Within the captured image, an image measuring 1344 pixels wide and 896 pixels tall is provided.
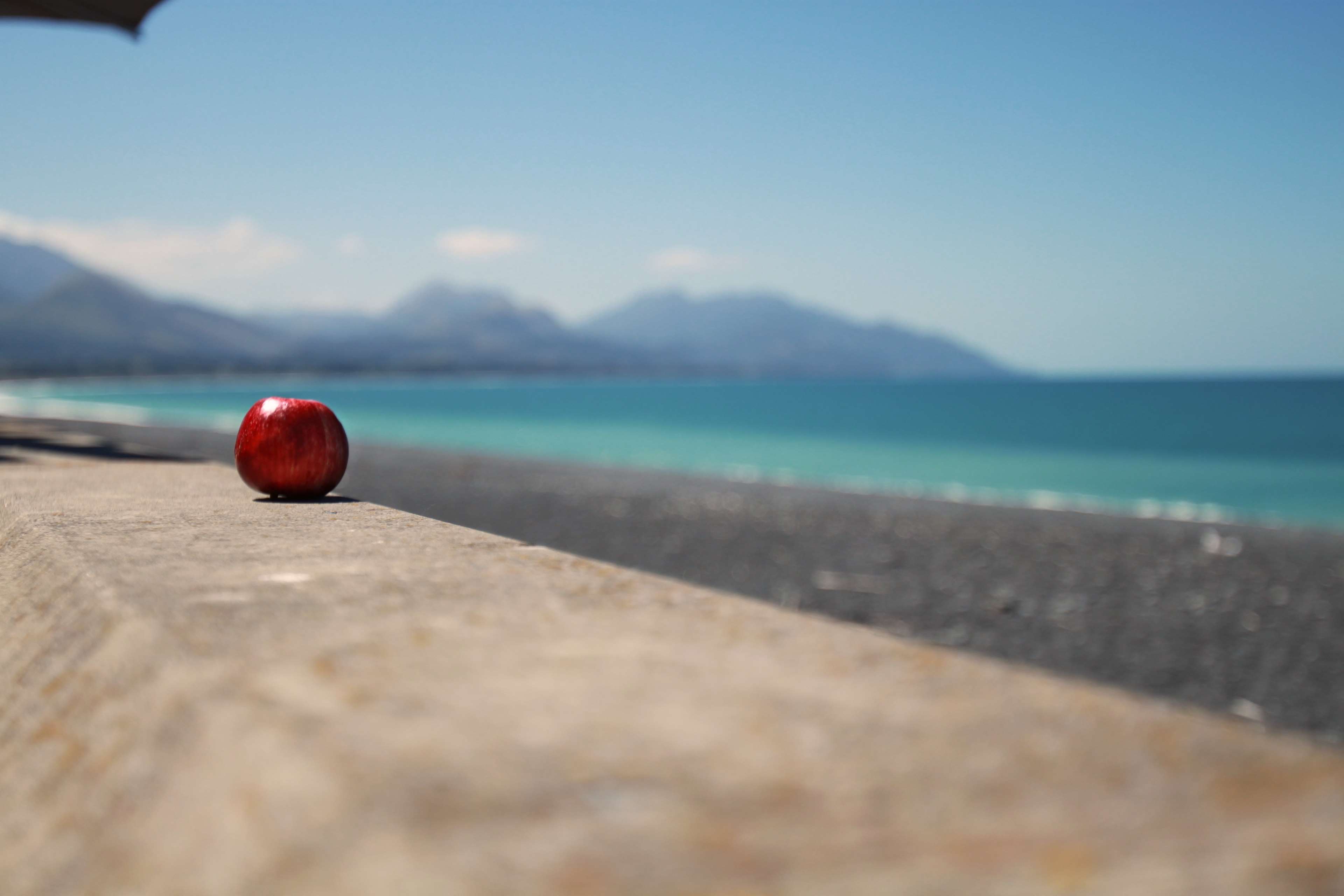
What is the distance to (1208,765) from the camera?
818 millimetres

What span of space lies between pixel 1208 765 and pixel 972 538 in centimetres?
1442

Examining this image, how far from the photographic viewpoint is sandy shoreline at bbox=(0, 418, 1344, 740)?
8352 mm

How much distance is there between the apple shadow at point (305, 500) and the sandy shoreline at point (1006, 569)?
3292 mm

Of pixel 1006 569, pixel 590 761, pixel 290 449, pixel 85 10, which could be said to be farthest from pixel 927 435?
pixel 590 761

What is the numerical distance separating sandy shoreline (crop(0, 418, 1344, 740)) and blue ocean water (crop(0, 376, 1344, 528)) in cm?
489

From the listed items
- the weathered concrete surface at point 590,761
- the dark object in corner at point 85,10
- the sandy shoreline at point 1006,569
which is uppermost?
the dark object in corner at point 85,10

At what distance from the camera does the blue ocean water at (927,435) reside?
29.8 meters

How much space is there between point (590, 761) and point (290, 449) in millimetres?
2217

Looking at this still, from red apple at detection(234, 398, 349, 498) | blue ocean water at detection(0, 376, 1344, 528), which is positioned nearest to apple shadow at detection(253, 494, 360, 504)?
red apple at detection(234, 398, 349, 498)

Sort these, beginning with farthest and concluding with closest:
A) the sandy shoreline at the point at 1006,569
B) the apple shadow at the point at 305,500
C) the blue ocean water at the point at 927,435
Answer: the blue ocean water at the point at 927,435 → the sandy shoreline at the point at 1006,569 → the apple shadow at the point at 305,500

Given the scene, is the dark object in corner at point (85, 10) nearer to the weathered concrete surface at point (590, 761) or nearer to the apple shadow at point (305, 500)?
the apple shadow at point (305, 500)

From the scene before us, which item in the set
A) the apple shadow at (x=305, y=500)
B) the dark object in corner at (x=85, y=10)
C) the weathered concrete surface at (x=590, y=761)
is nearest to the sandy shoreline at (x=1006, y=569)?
the dark object in corner at (x=85, y=10)

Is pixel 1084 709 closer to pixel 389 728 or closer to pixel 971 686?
pixel 971 686

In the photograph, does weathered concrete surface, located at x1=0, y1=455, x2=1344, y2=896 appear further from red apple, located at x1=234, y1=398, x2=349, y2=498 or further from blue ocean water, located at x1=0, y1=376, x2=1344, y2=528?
blue ocean water, located at x1=0, y1=376, x2=1344, y2=528
